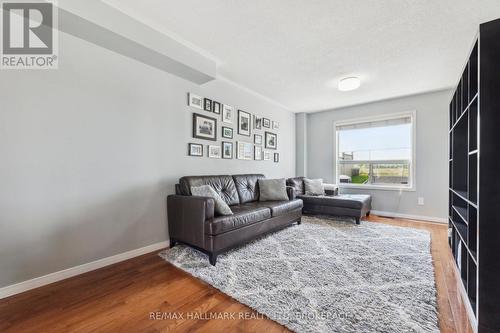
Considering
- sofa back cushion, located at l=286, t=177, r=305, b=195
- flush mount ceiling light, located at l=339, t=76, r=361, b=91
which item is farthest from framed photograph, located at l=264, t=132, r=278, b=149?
flush mount ceiling light, located at l=339, t=76, r=361, b=91

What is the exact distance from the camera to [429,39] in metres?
2.37

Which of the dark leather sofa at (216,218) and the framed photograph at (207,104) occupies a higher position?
the framed photograph at (207,104)

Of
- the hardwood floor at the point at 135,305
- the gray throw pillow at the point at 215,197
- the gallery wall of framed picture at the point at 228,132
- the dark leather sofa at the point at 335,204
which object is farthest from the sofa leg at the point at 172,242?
the dark leather sofa at the point at 335,204

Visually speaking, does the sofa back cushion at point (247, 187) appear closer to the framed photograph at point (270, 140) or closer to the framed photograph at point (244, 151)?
the framed photograph at point (244, 151)

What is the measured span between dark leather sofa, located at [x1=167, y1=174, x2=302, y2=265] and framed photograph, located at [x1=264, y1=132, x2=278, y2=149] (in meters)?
1.41

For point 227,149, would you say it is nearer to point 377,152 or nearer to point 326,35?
point 326,35

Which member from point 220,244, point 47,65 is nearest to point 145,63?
point 47,65

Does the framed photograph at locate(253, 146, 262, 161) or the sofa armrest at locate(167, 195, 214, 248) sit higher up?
the framed photograph at locate(253, 146, 262, 161)

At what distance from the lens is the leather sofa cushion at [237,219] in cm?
216

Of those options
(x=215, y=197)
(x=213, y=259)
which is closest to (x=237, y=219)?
(x=215, y=197)

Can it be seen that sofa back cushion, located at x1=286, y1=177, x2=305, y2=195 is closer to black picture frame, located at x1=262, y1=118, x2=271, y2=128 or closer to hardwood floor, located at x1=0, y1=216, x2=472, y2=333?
black picture frame, located at x1=262, y1=118, x2=271, y2=128

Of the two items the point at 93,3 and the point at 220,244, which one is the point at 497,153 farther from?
the point at 93,3

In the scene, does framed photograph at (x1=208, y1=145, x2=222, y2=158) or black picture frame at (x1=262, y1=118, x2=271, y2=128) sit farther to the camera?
black picture frame at (x1=262, y1=118, x2=271, y2=128)

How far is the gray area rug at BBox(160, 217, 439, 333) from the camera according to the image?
1391mm
